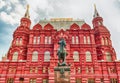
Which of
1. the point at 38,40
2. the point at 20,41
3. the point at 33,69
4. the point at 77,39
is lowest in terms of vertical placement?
the point at 33,69

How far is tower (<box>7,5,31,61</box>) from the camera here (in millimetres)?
45656

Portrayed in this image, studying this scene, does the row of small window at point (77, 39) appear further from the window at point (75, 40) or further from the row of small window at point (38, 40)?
the row of small window at point (38, 40)

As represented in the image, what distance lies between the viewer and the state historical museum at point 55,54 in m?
41.9

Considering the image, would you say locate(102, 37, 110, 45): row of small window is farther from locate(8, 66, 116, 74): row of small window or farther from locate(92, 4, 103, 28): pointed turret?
locate(8, 66, 116, 74): row of small window

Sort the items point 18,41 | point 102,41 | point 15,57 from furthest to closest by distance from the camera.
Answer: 1. point 18,41
2. point 102,41
3. point 15,57

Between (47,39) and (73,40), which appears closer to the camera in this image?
(73,40)

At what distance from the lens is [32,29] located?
161ft

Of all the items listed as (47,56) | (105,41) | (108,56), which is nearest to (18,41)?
(47,56)

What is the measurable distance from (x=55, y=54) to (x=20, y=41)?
11.3 metres

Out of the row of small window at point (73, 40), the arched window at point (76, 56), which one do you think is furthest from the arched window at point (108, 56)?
the arched window at point (76, 56)

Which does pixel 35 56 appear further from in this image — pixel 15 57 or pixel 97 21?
pixel 97 21

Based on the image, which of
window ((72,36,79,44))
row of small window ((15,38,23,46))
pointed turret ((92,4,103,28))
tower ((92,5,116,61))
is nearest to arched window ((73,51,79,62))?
window ((72,36,79,44))

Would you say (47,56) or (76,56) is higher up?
(47,56)

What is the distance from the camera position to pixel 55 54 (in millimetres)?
43438
